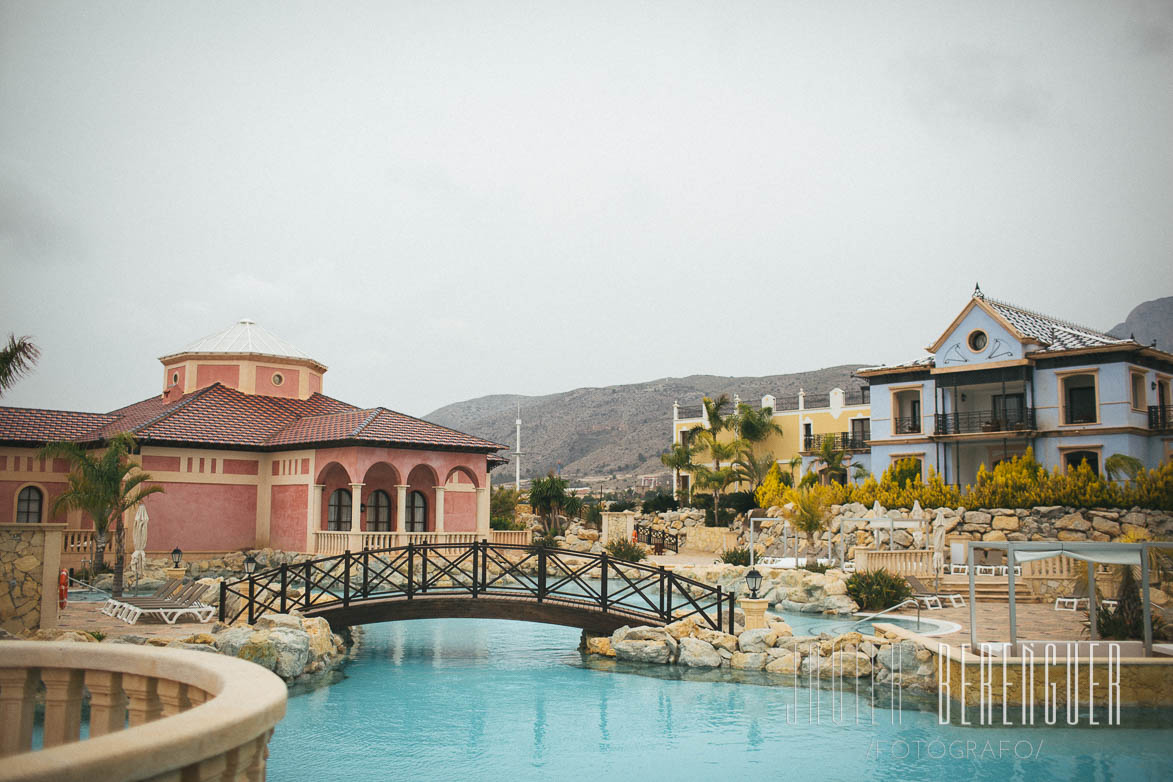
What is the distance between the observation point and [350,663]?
17.3m

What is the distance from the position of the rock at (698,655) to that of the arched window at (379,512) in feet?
56.1

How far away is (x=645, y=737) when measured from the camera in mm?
12289

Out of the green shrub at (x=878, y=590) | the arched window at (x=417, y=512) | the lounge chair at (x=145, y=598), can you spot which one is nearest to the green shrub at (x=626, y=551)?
the arched window at (x=417, y=512)

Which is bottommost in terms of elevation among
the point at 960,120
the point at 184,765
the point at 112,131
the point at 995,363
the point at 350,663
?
the point at 350,663

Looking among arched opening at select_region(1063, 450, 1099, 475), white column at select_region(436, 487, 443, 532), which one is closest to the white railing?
white column at select_region(436, 487, 443, 532)

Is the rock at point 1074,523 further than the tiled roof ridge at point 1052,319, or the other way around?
the tiled roof ridge at point 1052,319

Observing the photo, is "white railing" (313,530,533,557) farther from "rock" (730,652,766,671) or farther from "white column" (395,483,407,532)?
"rock" (730,652,766,671)

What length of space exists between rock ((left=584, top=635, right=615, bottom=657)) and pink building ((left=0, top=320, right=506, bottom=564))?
11035mm

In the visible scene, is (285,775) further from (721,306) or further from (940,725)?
(721,306)

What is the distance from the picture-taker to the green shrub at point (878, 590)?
22.2 metres

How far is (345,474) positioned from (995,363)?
24.6m

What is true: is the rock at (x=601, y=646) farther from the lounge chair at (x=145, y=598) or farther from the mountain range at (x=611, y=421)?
the mountain range at (x=611, y=421)

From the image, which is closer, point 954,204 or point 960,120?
point 960,120

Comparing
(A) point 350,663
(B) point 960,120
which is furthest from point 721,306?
(A) point 350,663
